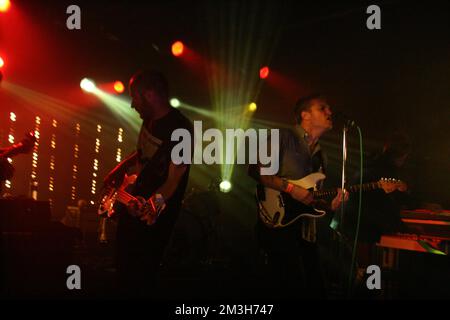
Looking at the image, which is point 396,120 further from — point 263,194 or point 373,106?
point 263,194

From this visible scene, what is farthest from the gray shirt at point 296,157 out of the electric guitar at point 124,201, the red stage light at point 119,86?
the red stage light at point 119,86

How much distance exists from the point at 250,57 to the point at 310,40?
130 centimetres

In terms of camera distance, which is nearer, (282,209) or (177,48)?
(282,209)

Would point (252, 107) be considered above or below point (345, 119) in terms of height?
above

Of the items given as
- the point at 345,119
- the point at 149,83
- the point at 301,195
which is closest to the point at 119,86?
the point at 149,83

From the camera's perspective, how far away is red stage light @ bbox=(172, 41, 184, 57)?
9.05 metres

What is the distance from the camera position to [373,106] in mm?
7301

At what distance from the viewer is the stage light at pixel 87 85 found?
970cm

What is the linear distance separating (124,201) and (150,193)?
0.65 ft

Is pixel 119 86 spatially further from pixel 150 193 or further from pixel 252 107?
pixel 150 193

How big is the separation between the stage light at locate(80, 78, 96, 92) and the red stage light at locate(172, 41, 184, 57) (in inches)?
82.6

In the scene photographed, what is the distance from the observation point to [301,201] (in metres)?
3.63

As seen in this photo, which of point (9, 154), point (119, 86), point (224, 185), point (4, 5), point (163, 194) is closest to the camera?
point (163, 194)

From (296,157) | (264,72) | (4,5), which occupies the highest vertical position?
(4,5)
